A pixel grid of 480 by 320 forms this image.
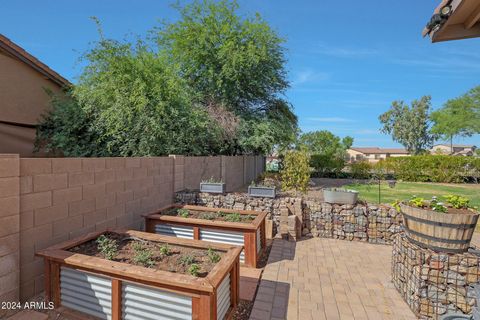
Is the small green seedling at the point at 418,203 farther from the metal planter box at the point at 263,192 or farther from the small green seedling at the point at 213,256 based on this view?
the metal planter box at the point at 263,192

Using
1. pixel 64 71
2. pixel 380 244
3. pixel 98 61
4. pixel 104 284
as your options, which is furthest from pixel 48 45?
pixel 380 244

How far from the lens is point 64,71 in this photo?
911cm

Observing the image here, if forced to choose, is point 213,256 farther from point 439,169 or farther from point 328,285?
point 439,169

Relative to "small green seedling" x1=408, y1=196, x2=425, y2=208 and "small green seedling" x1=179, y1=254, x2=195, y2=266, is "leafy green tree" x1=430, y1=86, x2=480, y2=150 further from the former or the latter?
"small green seedling" x1=179, y1=254, x2=195, y2=266

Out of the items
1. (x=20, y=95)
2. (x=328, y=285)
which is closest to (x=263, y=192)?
(x=328, y=285)

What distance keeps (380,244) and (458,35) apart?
4.13 m

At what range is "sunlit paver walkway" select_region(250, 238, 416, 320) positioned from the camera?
3055 millimetres

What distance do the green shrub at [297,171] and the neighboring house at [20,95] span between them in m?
8.13

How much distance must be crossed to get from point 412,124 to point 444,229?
4729 centimetres

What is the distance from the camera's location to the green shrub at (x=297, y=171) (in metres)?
7.30

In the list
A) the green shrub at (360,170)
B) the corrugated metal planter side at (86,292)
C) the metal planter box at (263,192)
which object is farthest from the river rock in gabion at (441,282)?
the green shrub at (360,170)

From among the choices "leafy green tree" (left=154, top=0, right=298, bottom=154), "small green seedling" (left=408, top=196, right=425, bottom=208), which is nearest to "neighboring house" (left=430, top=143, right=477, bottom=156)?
"leafy green tree" (left=154, top=0, right=298, bottom=154)

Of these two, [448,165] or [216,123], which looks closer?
[216,123]

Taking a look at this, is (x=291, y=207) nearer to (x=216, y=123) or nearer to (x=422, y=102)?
(x=216, y=123)
